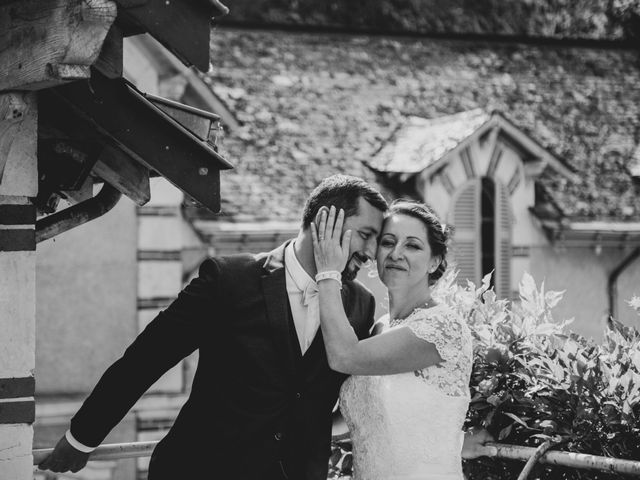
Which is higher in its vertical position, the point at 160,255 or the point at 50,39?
the point at 50,39

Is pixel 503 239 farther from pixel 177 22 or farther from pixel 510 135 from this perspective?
pixel 177 22

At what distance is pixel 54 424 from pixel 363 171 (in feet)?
15.2

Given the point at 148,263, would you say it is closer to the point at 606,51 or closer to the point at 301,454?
the point at 301,454

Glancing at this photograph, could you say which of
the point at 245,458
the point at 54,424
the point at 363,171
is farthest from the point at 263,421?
the point at 363,171

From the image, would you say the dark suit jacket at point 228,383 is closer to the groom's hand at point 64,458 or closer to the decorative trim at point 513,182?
the groom's hand at point 64,458

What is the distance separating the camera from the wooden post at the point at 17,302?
3695 millimetres

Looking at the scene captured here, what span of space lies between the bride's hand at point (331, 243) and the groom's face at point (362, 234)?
0.21 feet

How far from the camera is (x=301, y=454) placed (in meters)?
3.78

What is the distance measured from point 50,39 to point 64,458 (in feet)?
5.22

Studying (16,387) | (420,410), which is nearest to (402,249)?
(420,410)

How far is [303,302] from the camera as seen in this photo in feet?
12.7

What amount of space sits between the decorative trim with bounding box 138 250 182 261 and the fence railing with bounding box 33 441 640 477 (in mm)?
6372

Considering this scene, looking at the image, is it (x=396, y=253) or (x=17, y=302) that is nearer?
(x=17, y=302)

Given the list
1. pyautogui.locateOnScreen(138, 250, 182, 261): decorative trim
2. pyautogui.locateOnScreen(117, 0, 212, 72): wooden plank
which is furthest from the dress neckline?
pyautogui.locateOnScreen(138, 250, 182, 261): decorative trim
